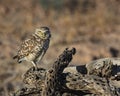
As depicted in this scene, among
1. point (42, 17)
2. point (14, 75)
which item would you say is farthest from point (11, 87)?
point (42, 17)

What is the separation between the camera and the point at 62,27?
17.3 m

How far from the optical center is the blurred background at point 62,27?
14.8 meters

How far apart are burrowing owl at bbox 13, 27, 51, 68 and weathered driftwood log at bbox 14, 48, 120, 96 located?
69cm

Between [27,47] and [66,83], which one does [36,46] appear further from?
[66,83]

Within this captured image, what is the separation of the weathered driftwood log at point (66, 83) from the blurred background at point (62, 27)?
5.07 m

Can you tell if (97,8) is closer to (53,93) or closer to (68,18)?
(68,18)

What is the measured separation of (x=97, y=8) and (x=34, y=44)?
9.61 metres

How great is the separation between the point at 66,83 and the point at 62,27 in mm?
9491

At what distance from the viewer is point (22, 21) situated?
17.6 m

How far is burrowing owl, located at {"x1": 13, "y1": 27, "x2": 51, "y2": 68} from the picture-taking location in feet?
28.7

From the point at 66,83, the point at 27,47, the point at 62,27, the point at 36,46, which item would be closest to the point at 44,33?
the point at 36,46

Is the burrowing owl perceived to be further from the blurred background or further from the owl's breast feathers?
the blurred background

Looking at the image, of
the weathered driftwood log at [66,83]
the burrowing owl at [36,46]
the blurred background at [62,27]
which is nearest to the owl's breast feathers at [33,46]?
the burrowing owl at [36,46]

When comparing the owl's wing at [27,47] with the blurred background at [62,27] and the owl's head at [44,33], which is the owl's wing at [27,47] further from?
the blurred background at [62,27]
